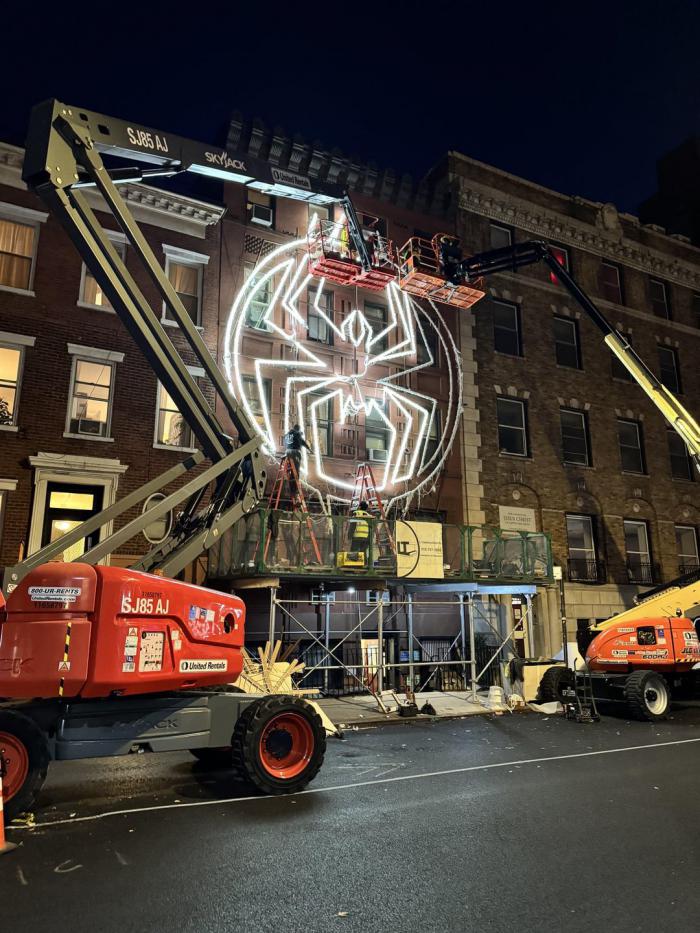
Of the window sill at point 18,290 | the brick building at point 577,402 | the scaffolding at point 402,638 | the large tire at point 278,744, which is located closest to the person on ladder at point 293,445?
the scaffolding at point 402,638

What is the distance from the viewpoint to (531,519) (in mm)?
23500

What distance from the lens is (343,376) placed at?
2091 cm

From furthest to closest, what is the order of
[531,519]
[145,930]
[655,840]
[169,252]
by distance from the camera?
[531,519] → [169,252] → [655,840] → [145,930]

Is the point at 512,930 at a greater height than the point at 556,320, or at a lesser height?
lesser

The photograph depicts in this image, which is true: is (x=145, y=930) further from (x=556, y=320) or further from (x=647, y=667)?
(x=556, y=320)

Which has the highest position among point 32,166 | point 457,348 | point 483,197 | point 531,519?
point 483,197

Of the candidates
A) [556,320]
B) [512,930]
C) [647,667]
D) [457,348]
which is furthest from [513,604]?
[512,930]

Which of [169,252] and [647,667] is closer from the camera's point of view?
[647,667]

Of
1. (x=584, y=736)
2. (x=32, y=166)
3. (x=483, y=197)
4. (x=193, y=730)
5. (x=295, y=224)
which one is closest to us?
(x=193, y=730)

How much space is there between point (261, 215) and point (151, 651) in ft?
56.1

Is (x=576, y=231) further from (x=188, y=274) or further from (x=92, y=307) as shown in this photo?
(x=92, y=307)

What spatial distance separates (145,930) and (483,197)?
1028 inches

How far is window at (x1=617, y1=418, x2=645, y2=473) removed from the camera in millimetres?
26703

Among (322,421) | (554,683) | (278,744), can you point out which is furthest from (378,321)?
(278,744)
